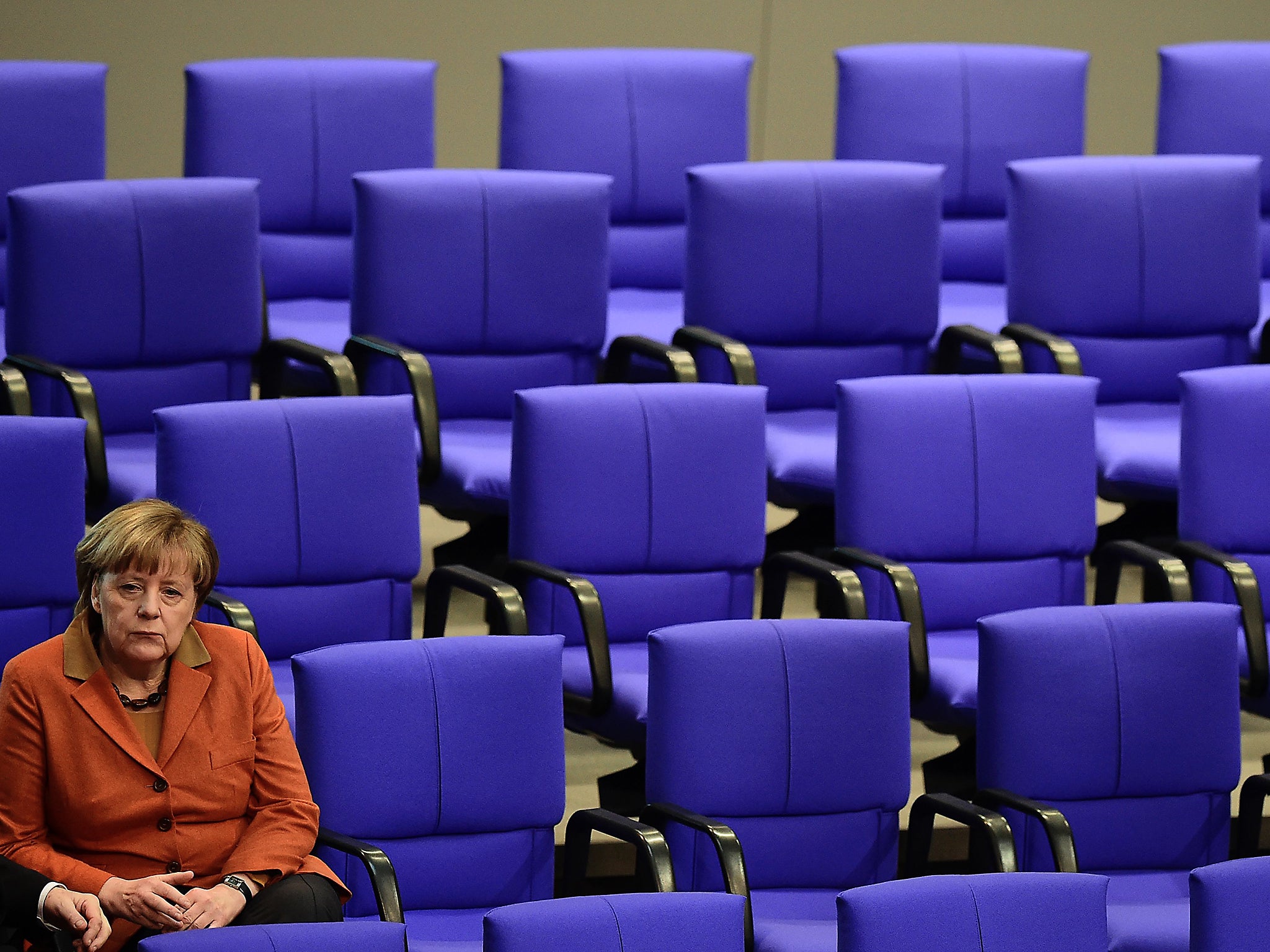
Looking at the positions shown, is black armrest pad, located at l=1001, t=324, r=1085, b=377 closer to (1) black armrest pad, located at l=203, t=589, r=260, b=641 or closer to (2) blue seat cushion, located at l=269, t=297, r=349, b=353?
(2) blue seat cushion, located at l=269, t=297, r=349, b=353

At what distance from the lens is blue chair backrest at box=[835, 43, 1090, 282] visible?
2.95 metres

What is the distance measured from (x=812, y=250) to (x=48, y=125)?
3.42 feet

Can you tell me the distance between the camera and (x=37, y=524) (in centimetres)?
194

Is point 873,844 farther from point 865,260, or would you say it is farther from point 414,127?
point 414,127

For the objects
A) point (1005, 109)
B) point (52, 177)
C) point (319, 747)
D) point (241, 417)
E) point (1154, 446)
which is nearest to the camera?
point (319, 747)

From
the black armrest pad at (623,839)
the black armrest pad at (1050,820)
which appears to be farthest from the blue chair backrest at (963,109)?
the black armrest pad at (623,839)

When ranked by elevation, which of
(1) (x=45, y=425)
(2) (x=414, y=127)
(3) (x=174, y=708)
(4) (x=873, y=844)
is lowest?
(4) (x=873, y=844)

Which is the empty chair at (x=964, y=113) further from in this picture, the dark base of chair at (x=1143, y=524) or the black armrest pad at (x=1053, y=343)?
the dark base of chair at (x=1143, y=524)

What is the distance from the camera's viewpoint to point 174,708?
5.11 ft

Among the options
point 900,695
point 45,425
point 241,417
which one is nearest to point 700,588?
point 900,695

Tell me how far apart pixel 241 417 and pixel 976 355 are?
1.02 m

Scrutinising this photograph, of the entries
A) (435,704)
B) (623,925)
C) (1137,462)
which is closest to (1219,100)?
(1137,462)

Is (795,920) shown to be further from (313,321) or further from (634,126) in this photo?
(634,126)

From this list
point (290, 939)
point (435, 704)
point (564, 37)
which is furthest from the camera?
point (564, 37)
